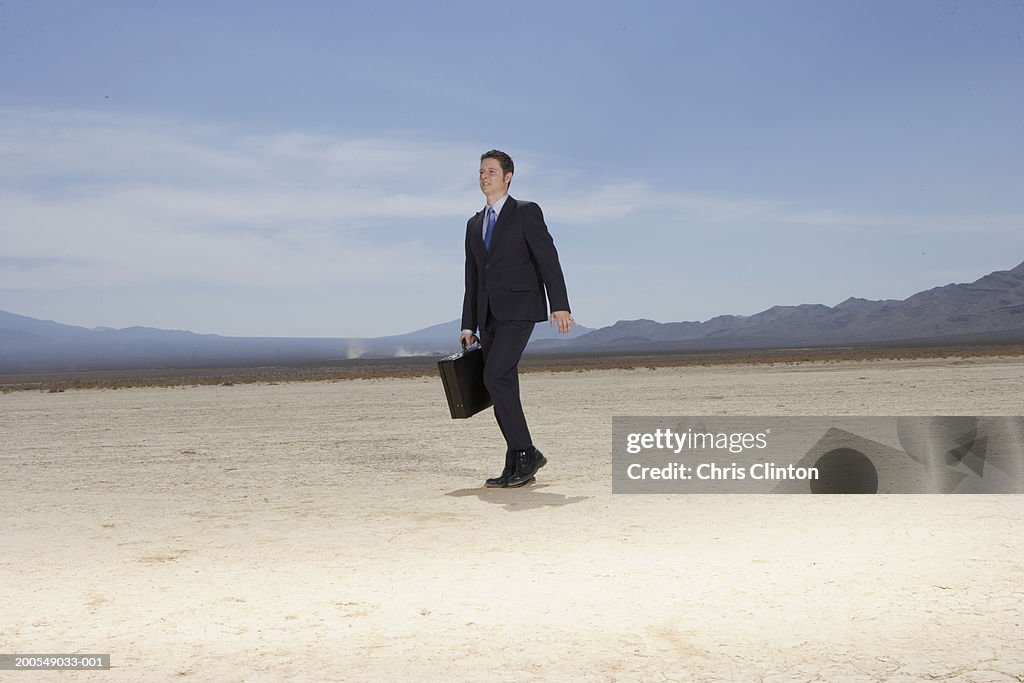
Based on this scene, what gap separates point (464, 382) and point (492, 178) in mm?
1434

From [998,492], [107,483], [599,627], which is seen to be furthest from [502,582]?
[107,483]

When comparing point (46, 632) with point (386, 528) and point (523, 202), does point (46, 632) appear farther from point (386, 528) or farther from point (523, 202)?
point (523, 202)

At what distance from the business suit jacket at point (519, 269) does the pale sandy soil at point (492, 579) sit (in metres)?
1.32

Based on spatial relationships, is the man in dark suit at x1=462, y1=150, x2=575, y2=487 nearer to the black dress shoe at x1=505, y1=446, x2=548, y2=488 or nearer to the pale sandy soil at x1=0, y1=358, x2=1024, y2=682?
the black dress shoe at x1=505, y1=446, x2=548, y2=488

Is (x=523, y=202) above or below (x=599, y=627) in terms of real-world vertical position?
above

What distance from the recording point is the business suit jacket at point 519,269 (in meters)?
6.09

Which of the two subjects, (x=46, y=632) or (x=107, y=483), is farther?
(x=107, y=483)

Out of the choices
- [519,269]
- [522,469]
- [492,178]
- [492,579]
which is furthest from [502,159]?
[492,579]

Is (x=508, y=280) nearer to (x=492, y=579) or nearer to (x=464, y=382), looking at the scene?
(x=464, y=382)

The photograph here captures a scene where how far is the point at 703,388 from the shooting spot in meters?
20.1

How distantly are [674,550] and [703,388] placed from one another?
1591 cm

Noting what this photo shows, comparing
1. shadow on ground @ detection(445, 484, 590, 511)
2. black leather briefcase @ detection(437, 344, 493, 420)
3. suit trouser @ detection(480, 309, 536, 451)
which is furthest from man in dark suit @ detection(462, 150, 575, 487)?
shadow on ground @ detection(445, 484, 590, 511)

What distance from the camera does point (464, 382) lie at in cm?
619

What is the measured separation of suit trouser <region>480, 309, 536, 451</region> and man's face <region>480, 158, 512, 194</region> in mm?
835
